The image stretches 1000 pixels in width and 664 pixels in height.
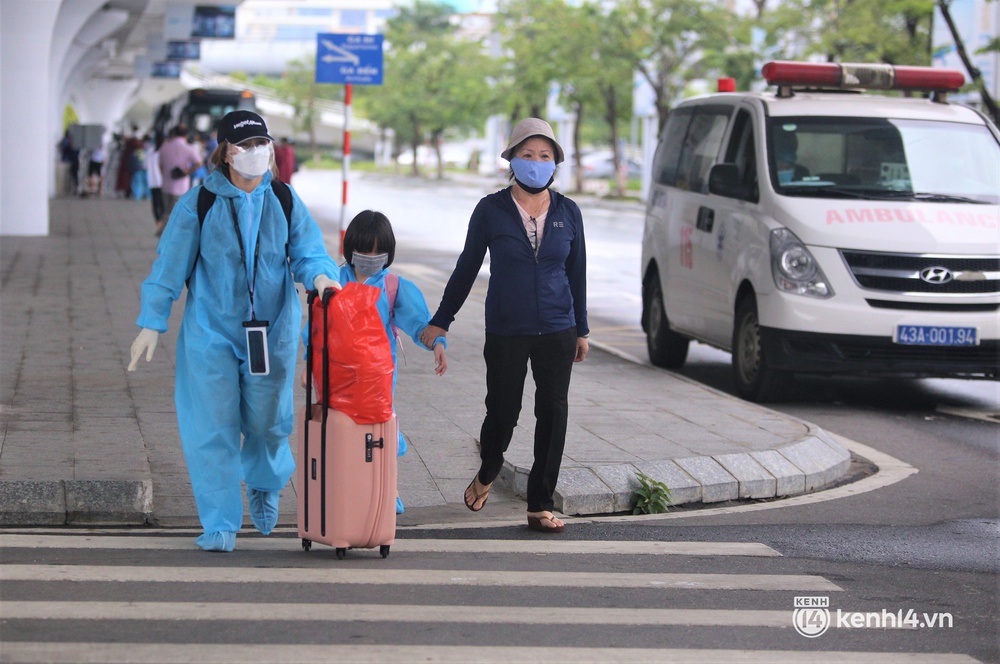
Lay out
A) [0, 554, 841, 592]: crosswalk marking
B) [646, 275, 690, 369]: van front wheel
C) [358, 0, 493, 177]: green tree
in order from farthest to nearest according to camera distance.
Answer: [358, 0, 493, 177]: green tree → [646, 275, 690, 369]: van front wheel → [0, 554, 841, 592]: crosswalk marking

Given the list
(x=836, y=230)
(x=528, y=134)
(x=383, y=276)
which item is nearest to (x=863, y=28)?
(x=836, y=230)

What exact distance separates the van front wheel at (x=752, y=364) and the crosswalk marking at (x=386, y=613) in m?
5.24

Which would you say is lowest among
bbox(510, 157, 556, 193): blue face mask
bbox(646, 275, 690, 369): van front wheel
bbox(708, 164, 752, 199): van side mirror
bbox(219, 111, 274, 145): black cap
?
bbox(646, 275, 690, 369): van front wheel

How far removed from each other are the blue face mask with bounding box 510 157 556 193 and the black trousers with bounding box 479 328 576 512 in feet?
2.14

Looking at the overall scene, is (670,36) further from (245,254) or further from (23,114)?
(245,254)

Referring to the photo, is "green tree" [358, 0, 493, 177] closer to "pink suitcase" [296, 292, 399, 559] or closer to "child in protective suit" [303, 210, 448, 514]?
"child in protective suit" [303, 210, 448, 514]

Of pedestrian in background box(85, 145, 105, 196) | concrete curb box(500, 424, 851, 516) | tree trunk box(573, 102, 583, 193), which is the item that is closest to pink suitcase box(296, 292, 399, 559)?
concrete curb box(500, 424, 851, 516)

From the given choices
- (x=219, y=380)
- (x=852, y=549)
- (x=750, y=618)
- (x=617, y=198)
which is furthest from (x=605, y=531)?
(x=617, y=198)

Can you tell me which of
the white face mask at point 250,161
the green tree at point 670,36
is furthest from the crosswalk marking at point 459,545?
the green tree at point 670,36

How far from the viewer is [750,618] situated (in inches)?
199

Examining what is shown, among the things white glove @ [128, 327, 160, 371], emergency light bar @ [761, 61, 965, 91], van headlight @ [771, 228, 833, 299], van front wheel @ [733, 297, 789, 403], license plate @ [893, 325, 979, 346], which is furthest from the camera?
emergency light bar @ [761, 61, 965, 91]

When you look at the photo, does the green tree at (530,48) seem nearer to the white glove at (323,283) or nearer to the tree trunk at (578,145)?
the tree trunk at (578,145)

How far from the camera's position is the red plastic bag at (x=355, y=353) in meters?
5.39

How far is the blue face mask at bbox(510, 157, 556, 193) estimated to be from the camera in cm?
616
